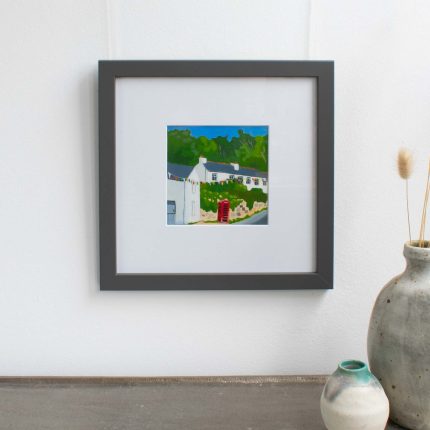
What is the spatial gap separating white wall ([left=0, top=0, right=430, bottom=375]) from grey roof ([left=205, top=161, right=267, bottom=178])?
134 millimetres

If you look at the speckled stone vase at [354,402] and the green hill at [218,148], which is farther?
the green hill at [218,148]

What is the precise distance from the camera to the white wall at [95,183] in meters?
0.79

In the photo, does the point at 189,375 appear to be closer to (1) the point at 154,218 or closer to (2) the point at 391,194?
(1) the point at 154,218

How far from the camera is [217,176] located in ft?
2.61

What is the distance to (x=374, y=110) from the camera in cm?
80

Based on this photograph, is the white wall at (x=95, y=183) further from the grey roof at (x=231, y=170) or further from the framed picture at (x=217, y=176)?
the grey roof at (x=231, y=170)

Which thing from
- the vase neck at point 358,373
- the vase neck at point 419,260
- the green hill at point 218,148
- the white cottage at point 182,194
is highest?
the green hill at point 218,148

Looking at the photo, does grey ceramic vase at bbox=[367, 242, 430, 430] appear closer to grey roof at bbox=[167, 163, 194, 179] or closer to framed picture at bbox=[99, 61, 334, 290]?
framed picture at bbox=[99, 61, 334, 290]

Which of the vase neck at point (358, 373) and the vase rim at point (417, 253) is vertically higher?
the vase rim at point (417, 253)

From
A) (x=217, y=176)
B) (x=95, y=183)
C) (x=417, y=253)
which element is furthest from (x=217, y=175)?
(x=417, y=253)

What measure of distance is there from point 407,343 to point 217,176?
0.37m

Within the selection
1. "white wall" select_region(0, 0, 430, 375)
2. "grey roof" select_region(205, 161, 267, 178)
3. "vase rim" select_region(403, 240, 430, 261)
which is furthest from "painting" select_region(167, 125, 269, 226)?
"vase rim" select_region(403, 240, 430, 261)

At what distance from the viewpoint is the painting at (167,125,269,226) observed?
2.60 ft

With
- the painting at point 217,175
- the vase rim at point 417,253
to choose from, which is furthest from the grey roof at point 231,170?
the vase rim at point 417,253
